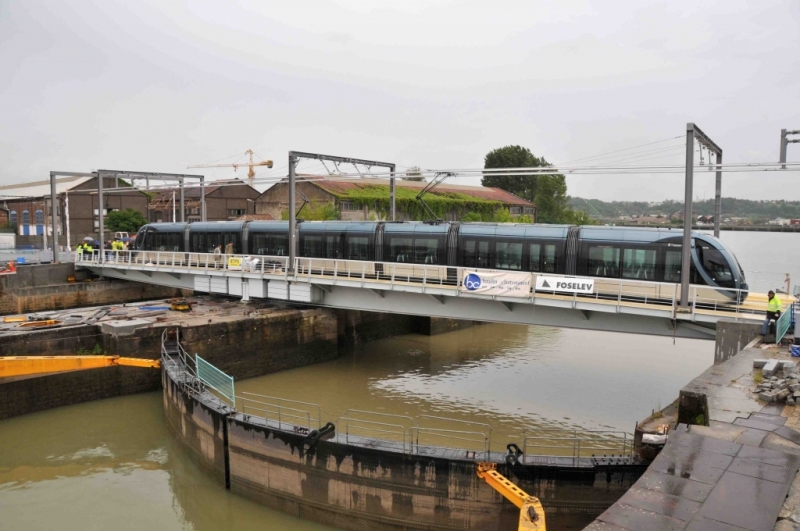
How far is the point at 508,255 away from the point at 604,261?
3769 millimetres

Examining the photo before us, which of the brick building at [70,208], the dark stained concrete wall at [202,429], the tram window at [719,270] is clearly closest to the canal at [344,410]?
the dark stained concrete wall at [202,429]

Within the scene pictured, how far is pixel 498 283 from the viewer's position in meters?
21.0

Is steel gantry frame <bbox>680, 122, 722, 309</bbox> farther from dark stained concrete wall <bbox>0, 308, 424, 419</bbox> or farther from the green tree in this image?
the green tree

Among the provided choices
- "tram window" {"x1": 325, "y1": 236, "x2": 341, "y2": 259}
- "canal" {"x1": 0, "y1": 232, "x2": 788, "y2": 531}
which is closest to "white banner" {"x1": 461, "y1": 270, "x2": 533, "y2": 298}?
"canal" {"x1": 0, "y1": 232, "x2": 788, "y2": 531}

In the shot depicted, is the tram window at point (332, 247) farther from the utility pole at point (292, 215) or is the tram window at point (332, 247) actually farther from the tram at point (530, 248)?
the utility pole at point (292, 215)

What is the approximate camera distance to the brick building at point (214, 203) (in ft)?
251

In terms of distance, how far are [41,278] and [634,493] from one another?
134ft

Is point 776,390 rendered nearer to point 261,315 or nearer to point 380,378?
point 380,378

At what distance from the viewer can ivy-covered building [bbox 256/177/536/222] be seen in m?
63.5

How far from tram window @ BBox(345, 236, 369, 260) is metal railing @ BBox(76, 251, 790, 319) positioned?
23.1 inches

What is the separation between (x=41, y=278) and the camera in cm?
3925

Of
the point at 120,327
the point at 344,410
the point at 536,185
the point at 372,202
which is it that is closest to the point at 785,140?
the point at 344,410

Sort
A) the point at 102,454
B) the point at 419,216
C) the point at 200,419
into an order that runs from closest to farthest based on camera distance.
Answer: the point at 200,419 < the point at 102,454 < the point at 419,216

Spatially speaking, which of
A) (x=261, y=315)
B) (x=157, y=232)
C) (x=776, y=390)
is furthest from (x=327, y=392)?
(x=157, y=232)
